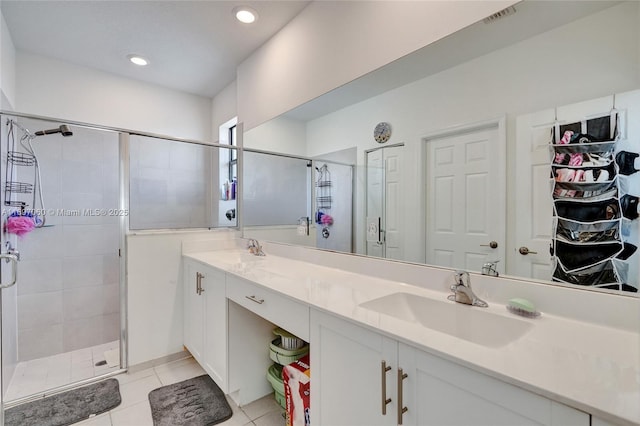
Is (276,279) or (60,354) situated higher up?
(276,279)

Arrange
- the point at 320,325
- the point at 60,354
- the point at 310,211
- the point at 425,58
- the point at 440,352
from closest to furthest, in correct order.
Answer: the point at 440,352, the point at 320,325, the point at 425,58, the point at 310,211, the point at 60,354

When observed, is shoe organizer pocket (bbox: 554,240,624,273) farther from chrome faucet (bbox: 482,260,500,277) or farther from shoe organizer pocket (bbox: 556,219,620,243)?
chrome faucet (bbox: 482,260,500,277)

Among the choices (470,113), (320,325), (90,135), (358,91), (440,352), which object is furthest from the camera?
(90,135)

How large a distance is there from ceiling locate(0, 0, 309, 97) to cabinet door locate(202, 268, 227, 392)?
1.87m

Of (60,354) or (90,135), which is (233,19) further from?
(60,354)

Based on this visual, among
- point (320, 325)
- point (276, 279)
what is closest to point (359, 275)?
point (276, 279)

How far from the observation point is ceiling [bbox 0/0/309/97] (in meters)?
2.08

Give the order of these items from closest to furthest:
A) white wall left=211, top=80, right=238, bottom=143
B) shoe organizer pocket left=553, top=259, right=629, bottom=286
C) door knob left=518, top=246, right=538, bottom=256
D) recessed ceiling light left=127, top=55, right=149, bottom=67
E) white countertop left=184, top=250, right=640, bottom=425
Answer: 1. white countertop left=184, top=250, right=640, bottom=425
2. shoe organizer pocket left=553, top=259, right=629, bottom=286
3. door knob left=518, top=246, right=538, bottom=256
4. recessed ceiling light left=127, top=55, right=149, bottom=67
5. white wall left=211, top=80, right=238, bottom=143

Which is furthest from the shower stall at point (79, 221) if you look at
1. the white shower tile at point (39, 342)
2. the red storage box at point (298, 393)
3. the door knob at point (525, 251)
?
the door knob at point (525, 251)

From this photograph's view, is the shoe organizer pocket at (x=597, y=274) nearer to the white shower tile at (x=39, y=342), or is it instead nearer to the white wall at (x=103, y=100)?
the white shower tile at (x=39, y=342)

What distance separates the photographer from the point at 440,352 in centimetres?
73

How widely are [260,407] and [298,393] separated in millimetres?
554

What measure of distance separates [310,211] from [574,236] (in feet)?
4.80

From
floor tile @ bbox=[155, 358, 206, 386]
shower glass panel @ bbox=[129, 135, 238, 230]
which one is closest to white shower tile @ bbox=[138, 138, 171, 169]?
shower glass panel @ bbox=[129, 135, 238, 230]
